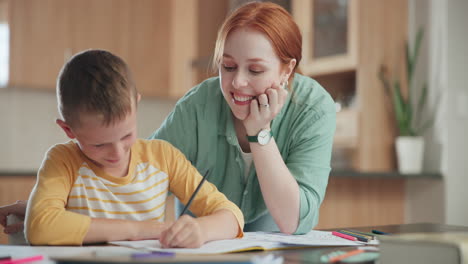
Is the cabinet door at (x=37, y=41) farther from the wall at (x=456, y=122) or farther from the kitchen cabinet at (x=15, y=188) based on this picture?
the wall at (x=456, y=122)

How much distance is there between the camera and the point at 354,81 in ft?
13.2

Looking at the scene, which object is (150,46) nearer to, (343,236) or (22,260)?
(343,236)

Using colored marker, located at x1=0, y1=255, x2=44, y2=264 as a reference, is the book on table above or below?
above

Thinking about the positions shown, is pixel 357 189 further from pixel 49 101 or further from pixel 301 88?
pixel 49 101

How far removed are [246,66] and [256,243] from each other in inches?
18.2

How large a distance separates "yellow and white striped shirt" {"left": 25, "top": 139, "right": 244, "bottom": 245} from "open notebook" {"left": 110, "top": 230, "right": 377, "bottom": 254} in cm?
8

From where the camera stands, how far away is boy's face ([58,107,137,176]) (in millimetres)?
1126

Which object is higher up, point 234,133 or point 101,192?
point 234,133

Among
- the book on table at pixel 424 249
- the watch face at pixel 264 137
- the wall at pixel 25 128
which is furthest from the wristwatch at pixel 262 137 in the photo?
the wall at pixel 25 128

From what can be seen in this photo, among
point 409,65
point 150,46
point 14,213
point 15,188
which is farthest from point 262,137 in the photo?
point 150,46

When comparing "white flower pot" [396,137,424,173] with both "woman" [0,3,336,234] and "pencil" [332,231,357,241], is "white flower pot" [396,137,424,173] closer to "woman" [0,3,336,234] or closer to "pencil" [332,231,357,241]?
"woman" [0,3,336,234]

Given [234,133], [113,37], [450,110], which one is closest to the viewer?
[234,133]

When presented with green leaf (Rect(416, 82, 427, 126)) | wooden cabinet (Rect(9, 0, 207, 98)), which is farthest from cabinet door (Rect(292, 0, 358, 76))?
wooden cabinet (Rect(9, 0, 207, 98))

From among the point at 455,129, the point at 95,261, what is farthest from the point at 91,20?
the point at 95,261
